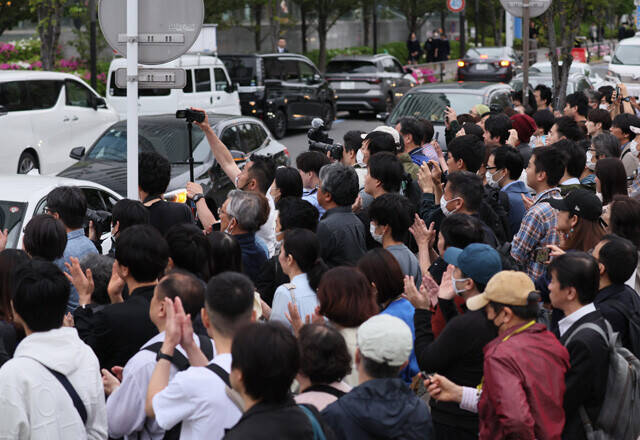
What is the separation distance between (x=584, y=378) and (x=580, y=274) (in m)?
0.53

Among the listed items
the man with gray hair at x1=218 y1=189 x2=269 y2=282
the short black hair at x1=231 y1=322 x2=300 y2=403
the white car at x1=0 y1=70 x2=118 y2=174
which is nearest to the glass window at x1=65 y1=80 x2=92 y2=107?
the white car at x1=0 y1=70 x2=118 y2=174

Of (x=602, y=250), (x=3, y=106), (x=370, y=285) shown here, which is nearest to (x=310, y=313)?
(x=370, y=285)

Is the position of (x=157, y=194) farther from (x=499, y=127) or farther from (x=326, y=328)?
(x=499, y=127)

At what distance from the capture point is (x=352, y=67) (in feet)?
85.8

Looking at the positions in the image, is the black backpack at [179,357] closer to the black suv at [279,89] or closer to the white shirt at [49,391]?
the white shirt at [49,391]

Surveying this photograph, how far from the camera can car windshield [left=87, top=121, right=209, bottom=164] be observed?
1146 centimetres

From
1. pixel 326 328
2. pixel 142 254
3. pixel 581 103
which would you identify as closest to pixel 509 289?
pixel 326 328

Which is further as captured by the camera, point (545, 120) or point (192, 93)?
point (192, 93)

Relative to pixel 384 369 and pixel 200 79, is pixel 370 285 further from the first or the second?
pixel 200 79

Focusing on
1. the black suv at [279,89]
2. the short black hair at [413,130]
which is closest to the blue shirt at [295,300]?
the short black hair at [413,130]

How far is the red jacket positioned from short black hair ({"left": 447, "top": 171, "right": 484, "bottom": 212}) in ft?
7.45

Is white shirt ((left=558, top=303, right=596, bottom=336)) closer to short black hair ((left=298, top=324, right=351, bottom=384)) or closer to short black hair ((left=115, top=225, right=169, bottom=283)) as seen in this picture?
short black hair ((left=298, top=324, right=351, bottom=384))

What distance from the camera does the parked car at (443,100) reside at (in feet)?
47.0

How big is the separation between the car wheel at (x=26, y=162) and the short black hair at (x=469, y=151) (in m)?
9.19
